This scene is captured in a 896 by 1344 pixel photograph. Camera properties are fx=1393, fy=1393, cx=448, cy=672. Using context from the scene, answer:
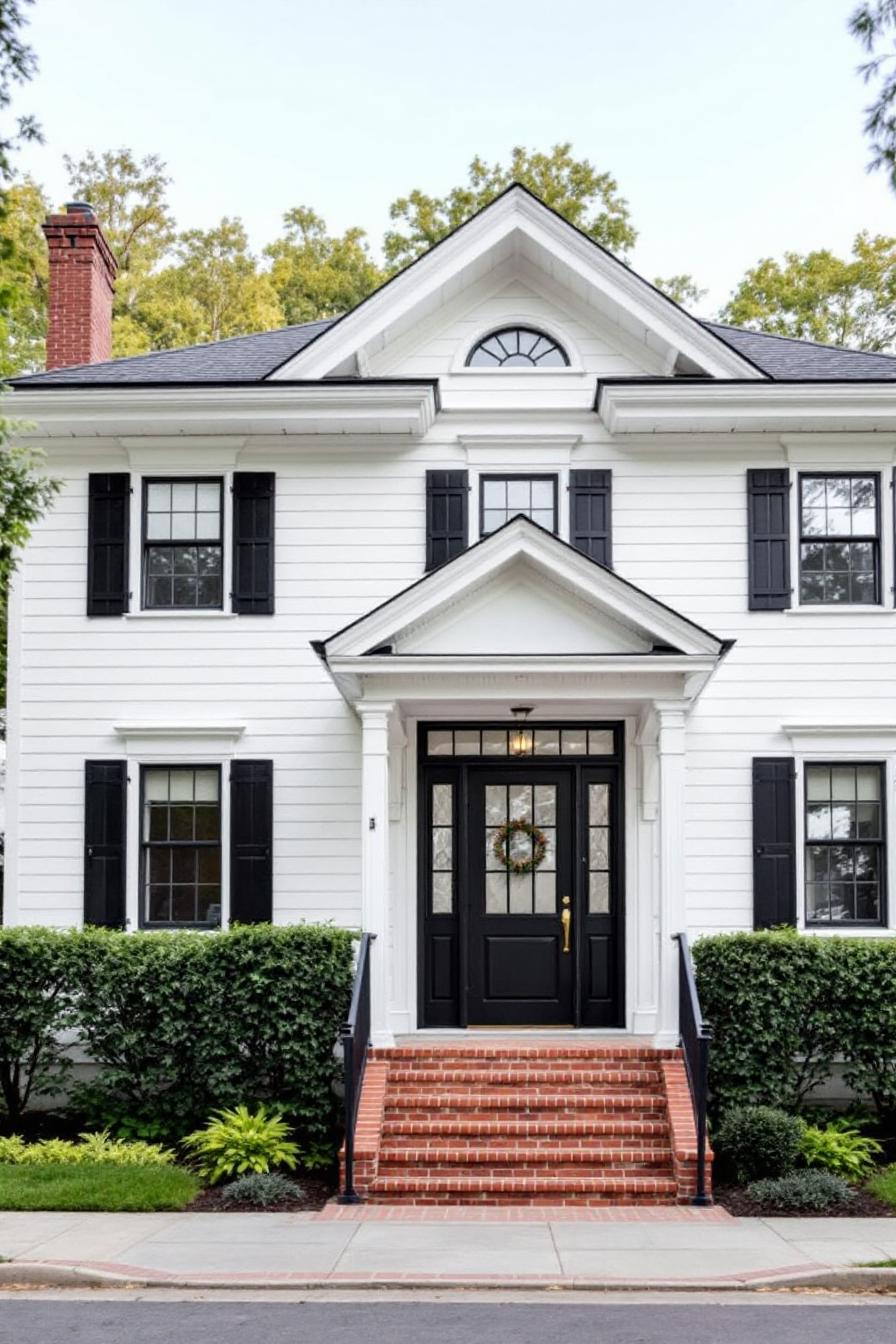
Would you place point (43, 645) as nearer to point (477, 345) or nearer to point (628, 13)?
point (477, 345)

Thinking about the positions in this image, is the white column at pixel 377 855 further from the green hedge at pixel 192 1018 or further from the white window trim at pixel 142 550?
the white window trim at pixel 142 550

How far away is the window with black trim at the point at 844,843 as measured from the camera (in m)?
13.1

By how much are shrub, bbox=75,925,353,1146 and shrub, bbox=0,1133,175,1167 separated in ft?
1.22

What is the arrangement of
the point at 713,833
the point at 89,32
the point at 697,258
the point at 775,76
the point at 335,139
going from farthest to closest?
the point at 697,258 → the point at 335,139 → the point at 713,833 → the point at 775,76 → the point at 89,32

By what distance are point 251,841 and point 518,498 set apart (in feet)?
13.7

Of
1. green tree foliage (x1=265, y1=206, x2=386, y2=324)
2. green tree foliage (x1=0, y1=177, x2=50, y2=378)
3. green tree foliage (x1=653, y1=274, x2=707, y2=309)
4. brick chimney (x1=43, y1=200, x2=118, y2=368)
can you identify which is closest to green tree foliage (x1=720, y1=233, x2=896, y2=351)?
green tree foliage (x1=653, y1=274, x2=707, y2=309)

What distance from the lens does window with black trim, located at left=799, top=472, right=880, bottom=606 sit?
44.0ft

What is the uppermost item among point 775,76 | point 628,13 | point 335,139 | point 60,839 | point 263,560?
point 335,139

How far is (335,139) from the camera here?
24844 millimetres

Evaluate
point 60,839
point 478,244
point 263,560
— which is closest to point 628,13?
point 478,244

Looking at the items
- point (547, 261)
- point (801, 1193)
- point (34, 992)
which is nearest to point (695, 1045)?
point (801, 1193)

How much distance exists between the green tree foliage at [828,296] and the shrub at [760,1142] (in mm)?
20384

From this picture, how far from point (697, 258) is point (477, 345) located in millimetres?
18127

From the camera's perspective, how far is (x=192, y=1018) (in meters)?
11.3
